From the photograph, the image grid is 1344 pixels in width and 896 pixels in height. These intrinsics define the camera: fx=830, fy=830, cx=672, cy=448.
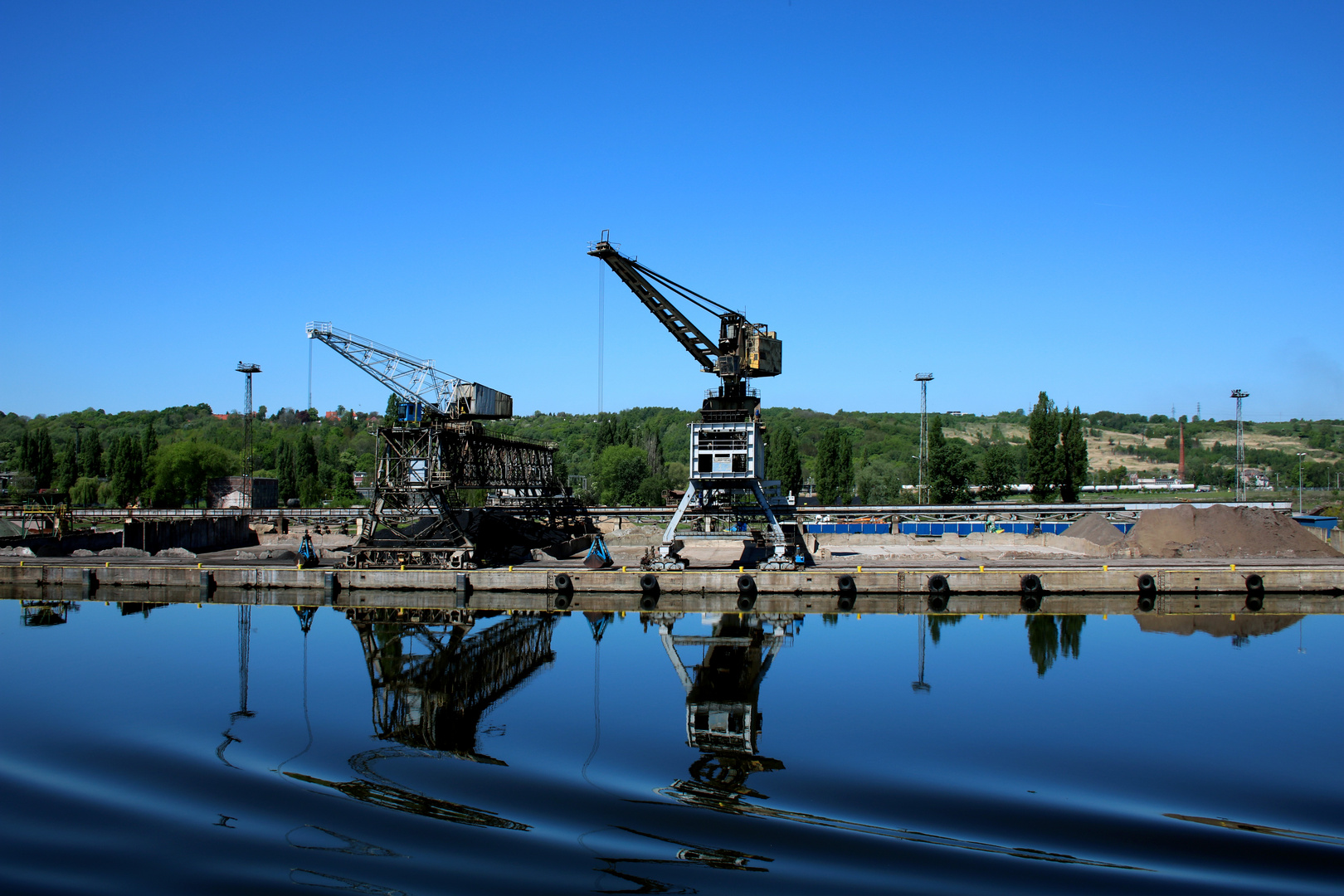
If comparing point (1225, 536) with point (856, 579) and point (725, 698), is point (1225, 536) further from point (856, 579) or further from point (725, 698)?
point (725, 698)

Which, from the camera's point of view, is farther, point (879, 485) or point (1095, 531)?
point (879, 485)

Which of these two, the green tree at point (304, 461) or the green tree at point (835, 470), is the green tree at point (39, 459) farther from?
the green tree at point (835, 470)

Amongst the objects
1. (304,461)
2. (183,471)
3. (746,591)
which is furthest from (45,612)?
(304,461)

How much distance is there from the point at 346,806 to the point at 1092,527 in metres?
44.8

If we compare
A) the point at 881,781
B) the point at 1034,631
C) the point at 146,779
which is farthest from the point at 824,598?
the point at 146,779

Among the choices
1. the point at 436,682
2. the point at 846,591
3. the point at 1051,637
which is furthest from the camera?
the point at 846,591

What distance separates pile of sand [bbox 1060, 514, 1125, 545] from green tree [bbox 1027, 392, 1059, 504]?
20071 mm

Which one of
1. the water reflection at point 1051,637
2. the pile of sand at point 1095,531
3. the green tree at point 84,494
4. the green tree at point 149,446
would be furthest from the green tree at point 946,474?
the green tree at point 84,494

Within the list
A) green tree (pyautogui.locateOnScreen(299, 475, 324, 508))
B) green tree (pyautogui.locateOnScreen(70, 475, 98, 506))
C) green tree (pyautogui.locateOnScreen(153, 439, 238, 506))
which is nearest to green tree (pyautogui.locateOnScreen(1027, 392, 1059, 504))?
green tree (pyautogui.locateOnScreen(299, 475, 324, 508))

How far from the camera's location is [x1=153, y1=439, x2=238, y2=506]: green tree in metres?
82.6

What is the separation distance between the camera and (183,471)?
83.8m

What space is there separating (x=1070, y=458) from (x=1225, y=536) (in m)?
31.9

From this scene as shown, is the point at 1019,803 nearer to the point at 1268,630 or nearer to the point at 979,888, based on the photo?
the point at 979,888

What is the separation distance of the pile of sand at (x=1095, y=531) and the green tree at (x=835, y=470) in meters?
28.8
